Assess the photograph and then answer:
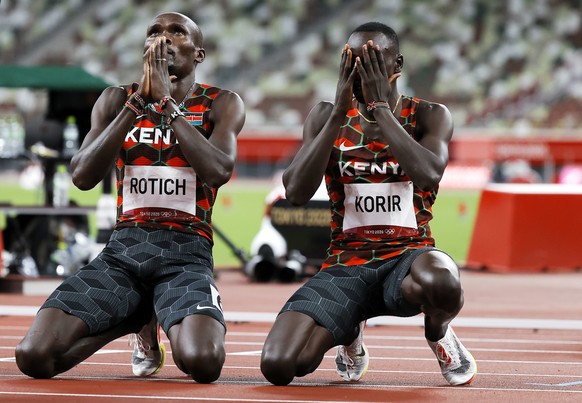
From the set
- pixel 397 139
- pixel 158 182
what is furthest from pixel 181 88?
pixel 397 139

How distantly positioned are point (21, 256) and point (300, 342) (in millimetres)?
6616

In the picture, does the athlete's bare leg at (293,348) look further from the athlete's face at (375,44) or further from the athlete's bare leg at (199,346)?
the athlete's face at (375,44)

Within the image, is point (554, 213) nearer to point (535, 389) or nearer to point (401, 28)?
point (535, 389)

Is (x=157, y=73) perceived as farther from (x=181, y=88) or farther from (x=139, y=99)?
(x=181, y=88)

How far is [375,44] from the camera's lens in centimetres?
514

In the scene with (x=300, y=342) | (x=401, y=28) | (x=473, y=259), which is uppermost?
(x=401, y=28)

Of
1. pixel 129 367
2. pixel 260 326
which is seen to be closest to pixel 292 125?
pixel 260 326

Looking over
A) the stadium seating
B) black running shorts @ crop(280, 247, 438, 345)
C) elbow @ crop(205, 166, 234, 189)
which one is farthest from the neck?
the stadium seating

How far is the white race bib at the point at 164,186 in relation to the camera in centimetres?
538

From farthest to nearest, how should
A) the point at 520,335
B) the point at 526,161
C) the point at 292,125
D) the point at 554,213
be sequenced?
the point at 292,125 < the point at 526,161 < the point at 554,213 < the point at 520,335

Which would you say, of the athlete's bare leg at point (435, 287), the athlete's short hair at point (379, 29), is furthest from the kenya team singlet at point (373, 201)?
the athlete's short hair at point (379, 29)

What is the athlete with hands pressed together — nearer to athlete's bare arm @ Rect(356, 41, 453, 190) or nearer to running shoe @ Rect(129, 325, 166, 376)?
athlete's bare arm @ Rect(356, 41, 453, 190)

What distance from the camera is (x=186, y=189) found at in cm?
539

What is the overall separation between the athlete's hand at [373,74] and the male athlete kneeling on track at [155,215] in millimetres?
669
